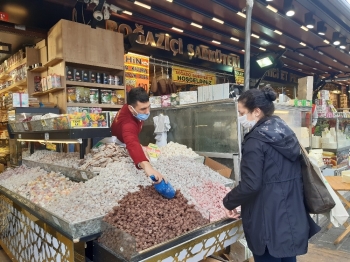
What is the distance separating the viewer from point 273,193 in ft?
6.02

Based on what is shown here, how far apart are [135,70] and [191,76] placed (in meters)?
2.18

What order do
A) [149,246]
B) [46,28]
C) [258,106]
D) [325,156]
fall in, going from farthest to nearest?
[325,156] → [46,28] → [258,106] → [149,246]

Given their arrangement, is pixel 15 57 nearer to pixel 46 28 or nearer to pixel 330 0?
pixel 46 28

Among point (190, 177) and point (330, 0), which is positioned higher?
point (330, 0)

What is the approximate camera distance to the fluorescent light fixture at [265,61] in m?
9.08

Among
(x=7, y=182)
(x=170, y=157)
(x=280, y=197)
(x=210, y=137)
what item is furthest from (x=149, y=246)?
(x=7, y=182)

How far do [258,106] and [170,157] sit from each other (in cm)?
167

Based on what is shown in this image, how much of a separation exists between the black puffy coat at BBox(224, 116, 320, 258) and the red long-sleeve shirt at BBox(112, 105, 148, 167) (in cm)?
93

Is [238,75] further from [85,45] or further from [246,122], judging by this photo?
[246,122]

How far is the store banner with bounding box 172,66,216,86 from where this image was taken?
7.91 meters

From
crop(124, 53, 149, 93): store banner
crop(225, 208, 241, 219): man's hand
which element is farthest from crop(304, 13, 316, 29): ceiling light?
crop(225, 208, 241, 219): man's hand

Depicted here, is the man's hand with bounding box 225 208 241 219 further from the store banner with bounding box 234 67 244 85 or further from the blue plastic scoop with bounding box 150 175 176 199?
the store banner with bounding box 234 67 244 85

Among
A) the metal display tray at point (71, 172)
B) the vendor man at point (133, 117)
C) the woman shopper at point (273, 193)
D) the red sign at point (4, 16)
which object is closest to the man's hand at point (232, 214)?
the woman shopper at point (273, 193)

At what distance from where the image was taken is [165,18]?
21.4 ft
